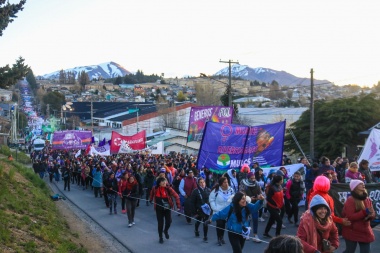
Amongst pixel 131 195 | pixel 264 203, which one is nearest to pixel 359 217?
pixel 264 203

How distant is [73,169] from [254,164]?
61.0 feet

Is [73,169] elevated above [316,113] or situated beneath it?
situated beneath

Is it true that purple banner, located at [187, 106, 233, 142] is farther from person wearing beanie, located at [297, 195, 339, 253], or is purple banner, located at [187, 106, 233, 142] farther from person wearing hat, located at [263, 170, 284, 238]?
person wearing beanie, located at [297, 195, 339, 253]

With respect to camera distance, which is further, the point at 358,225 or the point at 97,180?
the point at 97,180

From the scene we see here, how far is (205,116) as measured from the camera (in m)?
21.1

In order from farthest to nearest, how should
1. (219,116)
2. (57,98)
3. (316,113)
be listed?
(57,98)
(316,113)
(219,116)

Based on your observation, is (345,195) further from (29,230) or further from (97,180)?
(97,180)

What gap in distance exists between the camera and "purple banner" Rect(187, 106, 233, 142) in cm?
2097

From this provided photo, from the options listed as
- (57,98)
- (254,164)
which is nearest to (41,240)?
(254,164)

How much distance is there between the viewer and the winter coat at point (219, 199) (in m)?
9.56

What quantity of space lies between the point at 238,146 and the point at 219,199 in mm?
5838

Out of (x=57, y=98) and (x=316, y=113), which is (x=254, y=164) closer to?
(x=316, y=113)

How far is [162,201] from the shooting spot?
11.5 m

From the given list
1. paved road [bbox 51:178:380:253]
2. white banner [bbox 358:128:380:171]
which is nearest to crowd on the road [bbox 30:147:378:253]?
paved road [bbox 51:178:380:253]
